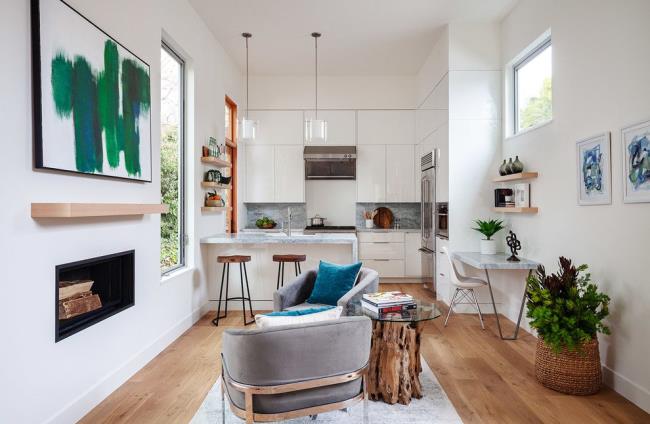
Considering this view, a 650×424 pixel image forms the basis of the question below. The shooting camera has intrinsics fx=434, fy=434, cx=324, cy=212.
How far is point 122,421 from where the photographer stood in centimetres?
249

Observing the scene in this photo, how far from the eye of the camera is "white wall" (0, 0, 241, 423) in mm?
2012

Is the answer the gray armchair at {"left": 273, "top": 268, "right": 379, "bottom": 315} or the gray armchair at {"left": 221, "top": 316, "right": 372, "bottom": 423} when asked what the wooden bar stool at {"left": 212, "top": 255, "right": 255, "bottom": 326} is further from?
the gray armchair at {"left": 221, "top": 316, "right": 372, "bottom": 423}

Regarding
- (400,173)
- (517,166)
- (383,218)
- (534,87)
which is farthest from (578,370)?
(383,218)

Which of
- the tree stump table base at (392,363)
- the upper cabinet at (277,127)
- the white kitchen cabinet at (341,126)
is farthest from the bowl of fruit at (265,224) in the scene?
the tree stump table base at (392,363)

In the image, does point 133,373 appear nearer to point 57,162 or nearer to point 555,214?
point 57,162

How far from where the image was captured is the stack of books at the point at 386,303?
9.03 ft

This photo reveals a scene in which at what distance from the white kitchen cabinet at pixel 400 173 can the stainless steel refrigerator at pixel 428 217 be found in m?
0.46

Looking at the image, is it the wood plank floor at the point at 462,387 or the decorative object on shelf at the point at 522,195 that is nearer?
the wood plank floor at the point at 462,387

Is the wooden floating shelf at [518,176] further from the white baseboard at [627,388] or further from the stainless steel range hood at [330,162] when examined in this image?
the stainless steel range hood at [330,162]

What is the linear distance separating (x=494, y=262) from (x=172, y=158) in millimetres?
3208

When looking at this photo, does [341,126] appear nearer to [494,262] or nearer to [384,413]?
[494,262]

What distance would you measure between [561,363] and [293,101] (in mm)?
5533

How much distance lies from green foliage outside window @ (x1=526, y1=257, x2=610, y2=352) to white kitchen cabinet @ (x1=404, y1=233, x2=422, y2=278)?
3861 mm

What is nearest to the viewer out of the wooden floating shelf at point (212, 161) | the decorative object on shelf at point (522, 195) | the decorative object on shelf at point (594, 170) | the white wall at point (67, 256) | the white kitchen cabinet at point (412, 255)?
the white wall at point (67, 256)
